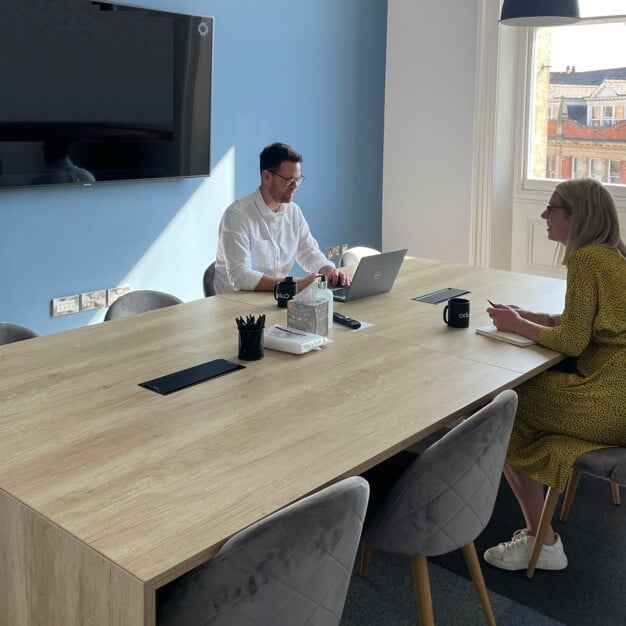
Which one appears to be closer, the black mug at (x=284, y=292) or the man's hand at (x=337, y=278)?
the black mug at (x=284, y=292)

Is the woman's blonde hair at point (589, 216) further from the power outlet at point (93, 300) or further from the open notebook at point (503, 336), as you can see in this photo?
the power outlet at point (93, 300)

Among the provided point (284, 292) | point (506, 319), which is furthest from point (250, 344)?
point (506, 319)

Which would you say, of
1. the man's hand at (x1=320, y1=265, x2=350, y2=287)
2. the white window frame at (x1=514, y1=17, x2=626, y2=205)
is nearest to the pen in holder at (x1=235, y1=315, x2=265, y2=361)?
the man's hand at (x1=320, y1=265, x2=350, y2=287)

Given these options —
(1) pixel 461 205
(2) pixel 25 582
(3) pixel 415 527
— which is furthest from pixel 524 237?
(2) pixel 25 582

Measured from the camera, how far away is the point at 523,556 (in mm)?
2617

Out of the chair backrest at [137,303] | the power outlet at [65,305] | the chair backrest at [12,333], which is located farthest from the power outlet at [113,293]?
the chair backrest at [12,333]

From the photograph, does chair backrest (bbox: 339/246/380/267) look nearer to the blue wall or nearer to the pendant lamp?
the blue wall

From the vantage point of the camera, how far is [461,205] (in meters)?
5.65

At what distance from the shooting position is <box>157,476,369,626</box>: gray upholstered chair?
A: 140 centimetres

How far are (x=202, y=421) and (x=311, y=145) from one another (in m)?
3.70

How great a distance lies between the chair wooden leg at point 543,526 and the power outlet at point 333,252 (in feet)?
10.8

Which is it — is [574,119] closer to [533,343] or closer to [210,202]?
[210,202]

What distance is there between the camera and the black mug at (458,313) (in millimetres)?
2805

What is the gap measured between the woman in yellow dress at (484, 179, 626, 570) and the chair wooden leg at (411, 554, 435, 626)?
59 centimetres
